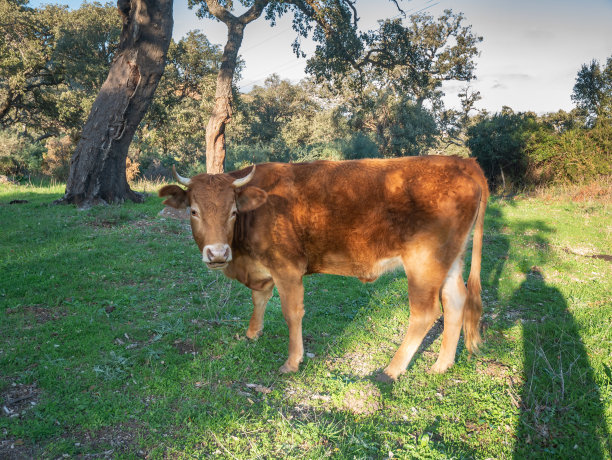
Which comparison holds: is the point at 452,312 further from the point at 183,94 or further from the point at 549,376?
the point at 183,94

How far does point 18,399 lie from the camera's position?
3.78 meters

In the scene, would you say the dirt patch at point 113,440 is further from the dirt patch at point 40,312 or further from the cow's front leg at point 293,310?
the dirt patch at point 40,312

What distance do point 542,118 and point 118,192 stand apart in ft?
81.4

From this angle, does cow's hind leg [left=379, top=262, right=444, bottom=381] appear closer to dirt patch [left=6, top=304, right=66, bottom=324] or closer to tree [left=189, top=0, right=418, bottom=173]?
dirt patch [left=6, top=304, right=66, bottom=324]

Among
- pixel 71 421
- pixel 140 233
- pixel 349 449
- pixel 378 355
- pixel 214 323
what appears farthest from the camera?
pixel 140 233

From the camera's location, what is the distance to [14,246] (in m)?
8.34

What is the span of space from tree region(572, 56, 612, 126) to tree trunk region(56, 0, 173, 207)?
22535 mm

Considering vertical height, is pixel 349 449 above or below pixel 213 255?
below

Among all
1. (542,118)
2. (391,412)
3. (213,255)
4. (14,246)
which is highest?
(542,118)

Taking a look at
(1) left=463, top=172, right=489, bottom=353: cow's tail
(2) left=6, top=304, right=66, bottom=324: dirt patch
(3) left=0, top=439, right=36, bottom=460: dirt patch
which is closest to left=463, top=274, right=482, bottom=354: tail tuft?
(1) left=463, top=172, right=489, bottom=353: cow's tail

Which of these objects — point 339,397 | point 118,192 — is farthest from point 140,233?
point 339,397

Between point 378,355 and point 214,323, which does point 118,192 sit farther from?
point 378,355

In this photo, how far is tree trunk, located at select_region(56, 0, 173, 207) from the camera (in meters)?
12.5

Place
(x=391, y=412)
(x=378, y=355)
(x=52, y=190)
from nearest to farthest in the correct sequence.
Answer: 1. (x=391, y=412)
2. (x=378, y=355)
3. (x=52, y=190)
